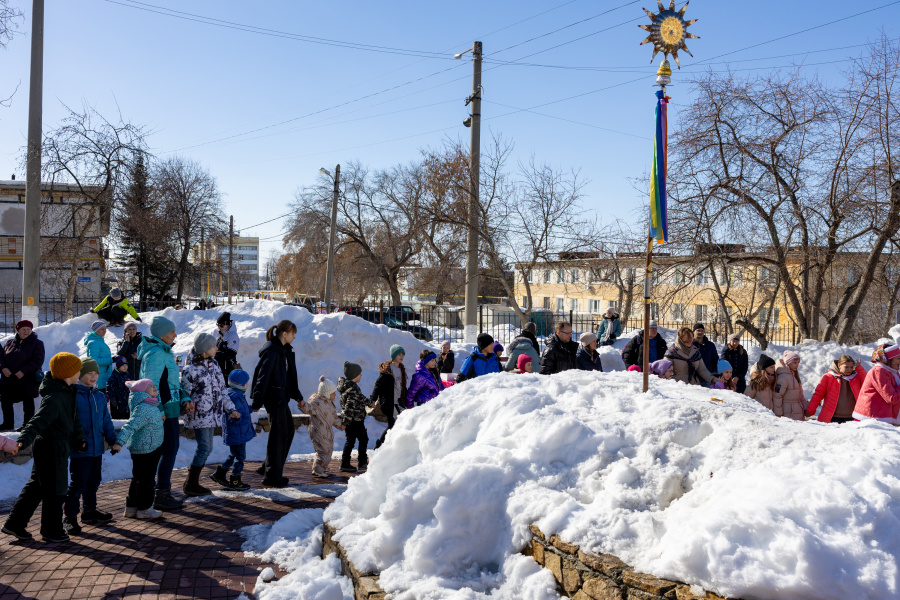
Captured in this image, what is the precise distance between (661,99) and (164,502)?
5.89 meters

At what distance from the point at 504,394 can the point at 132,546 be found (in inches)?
126

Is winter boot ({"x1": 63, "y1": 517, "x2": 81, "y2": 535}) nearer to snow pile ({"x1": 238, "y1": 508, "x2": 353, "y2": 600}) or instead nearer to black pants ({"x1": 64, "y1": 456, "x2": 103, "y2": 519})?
black pants ({"x1": 64, "y1": 456, "x2": 103, "y2": 519})

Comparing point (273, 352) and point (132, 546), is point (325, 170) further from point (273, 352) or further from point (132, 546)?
point (132, 546)

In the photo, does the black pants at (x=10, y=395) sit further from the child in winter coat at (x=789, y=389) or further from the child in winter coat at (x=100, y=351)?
the child in winter coat at (x=789, y=389)

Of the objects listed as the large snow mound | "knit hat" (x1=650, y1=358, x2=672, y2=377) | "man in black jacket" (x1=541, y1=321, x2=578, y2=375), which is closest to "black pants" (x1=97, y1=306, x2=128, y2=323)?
"man in black jacket" (x1=541, y1=321, x2=578, y2=375)

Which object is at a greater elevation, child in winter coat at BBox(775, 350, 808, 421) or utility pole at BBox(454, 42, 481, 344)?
utility pole at BBox(454, 42, 481, 344)

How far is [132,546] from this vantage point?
5.42 meters

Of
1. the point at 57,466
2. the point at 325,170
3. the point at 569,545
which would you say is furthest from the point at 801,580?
the point at 325,170

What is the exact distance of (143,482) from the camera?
618 cm

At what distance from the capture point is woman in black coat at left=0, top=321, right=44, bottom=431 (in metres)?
9.18

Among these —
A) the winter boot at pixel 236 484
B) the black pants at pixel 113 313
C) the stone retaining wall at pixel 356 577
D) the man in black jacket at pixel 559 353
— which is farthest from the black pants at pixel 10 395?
the man in black jacket at pixel 559 353

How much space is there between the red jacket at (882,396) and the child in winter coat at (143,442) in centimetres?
726

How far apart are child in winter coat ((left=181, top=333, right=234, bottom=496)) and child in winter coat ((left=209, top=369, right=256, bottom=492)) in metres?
0.27

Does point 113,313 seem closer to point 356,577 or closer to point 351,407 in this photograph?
point 351,407
